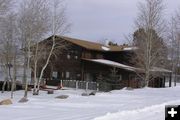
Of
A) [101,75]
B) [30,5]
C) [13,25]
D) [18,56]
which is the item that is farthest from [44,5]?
[101,75]

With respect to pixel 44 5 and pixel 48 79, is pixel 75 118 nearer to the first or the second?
pixel 44 5

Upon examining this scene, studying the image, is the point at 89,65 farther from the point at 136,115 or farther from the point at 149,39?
the point at 136,115

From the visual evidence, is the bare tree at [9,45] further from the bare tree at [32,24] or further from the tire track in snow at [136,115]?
the tire track in snow at [136,115]

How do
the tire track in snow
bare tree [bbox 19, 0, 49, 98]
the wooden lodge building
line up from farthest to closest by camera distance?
the wooden lodge building < bare tree [bbox 19, 0, 49, 98] < the tire track in snow

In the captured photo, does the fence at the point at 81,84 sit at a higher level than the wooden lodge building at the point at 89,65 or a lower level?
lower

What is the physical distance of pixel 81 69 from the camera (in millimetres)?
51500

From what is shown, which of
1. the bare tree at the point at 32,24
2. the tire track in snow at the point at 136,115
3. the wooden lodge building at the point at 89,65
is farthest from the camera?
the wooden lodge building at the point at 89,65

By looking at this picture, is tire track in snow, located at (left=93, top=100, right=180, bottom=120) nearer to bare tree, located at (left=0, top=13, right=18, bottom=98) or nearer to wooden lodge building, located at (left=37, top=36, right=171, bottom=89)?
bare tree, located at (left=0, top=13, right=18, bottom=98)

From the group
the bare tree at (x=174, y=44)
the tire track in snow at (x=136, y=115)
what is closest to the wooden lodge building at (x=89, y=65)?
the bare tree at (x=174, y=44)

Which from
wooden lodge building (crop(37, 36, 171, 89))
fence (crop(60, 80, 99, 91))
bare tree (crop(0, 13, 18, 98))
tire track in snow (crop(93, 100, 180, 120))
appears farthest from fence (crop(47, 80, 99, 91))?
tire track in snow (crop(93, 100, 180, 120))

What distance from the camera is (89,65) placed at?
2002 inches

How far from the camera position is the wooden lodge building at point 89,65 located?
4819cm

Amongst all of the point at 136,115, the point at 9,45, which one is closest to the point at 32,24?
the point at 9,45

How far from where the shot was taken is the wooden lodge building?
158 ft
